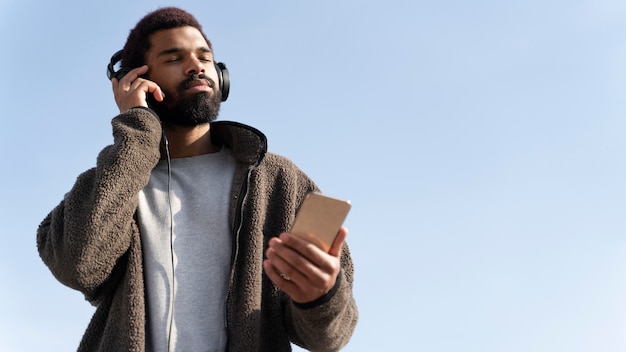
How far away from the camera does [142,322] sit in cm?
318

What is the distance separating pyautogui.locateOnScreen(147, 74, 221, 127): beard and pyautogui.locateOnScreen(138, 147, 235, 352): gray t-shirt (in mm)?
253

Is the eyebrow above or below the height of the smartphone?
above

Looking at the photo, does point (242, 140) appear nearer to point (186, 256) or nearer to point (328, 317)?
point (186, 256)

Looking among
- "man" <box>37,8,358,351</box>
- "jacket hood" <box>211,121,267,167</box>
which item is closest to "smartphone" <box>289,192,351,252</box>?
"man" <box>37,8,358,351</box>

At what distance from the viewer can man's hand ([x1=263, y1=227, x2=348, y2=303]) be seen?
2.65 meters

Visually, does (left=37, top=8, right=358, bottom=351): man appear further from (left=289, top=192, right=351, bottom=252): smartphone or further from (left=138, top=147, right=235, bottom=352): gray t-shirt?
(left=289, top=192, right=351, bottom=252): smartphone

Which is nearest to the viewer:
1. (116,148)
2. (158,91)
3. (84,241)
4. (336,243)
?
(336,243)

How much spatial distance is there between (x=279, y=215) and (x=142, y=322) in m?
0.75

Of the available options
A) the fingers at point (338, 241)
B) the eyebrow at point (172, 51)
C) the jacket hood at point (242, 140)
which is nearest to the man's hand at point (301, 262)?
the fingers at point (338, 241)

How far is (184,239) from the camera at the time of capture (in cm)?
338

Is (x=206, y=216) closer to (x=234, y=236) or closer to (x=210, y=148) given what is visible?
(x=234, y=236)

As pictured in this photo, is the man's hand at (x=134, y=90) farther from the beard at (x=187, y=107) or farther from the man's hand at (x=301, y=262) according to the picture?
the man's hand at (x=301, y=262)

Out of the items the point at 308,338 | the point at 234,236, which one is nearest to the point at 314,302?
the point at 308,338

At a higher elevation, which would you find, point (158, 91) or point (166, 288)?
point (158, 91)
